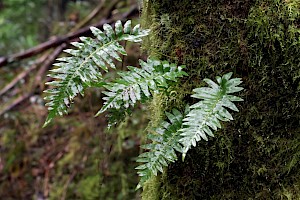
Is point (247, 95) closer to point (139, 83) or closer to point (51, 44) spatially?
point (139, 83)

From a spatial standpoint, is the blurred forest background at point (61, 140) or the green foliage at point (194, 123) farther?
the blurred forest background at point (61, 140)

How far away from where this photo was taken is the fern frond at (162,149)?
147 cm

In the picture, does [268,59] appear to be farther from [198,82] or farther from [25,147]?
[25,147]

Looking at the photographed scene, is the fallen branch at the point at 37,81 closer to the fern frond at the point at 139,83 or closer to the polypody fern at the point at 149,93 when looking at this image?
the polypody fern at the point at 149,93

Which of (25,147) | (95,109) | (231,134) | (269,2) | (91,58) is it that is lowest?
(25,147)

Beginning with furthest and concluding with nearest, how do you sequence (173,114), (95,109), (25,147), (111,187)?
(25,147) → (95,109) → (111,187) → (173,114)

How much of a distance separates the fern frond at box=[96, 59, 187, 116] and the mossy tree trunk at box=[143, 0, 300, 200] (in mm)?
118

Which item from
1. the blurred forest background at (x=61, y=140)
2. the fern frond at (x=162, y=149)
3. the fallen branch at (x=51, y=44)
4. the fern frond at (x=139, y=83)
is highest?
the fern frond at (x=139, y=83)

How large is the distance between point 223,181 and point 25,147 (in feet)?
11.3

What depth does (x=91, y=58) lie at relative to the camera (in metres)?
1.62

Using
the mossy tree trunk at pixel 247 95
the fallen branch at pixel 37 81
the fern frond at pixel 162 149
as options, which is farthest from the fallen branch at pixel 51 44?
the fern frond at pixel 162 149

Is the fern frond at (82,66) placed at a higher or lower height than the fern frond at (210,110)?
higher

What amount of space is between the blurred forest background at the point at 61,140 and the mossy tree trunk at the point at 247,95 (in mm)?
1697

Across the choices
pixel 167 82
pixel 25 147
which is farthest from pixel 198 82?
pixel 25 147
